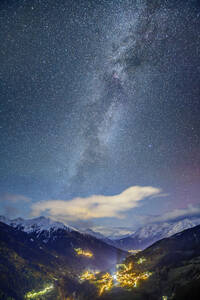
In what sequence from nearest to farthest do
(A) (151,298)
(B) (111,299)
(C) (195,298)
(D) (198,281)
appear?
(C) (195,298), (D) (198,281), (A) (151,298), (B) (111,299)

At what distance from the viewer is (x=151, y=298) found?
107 metres

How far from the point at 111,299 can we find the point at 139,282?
42.4m

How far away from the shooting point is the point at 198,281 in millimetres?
95812

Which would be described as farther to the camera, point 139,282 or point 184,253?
point 184,253

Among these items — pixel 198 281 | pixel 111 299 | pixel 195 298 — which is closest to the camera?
pixel 195 298

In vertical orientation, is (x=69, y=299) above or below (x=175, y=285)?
below

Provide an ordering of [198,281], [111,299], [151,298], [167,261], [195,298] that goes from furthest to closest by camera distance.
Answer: [167,261] < [111,299] < [151,298] < [198,281] < [195,298]

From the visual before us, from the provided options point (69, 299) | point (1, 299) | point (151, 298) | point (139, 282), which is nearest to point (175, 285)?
point (151, 298)

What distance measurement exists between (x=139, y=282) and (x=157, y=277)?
16.9 m

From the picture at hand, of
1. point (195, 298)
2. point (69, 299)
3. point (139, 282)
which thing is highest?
point (195, 298)

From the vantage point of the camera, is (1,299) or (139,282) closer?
(139,282)

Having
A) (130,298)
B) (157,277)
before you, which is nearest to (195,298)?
(130,298)

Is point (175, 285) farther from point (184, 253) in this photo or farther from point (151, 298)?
point (184, 253)

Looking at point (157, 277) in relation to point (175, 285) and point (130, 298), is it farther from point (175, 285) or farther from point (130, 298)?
point (130, 298)
